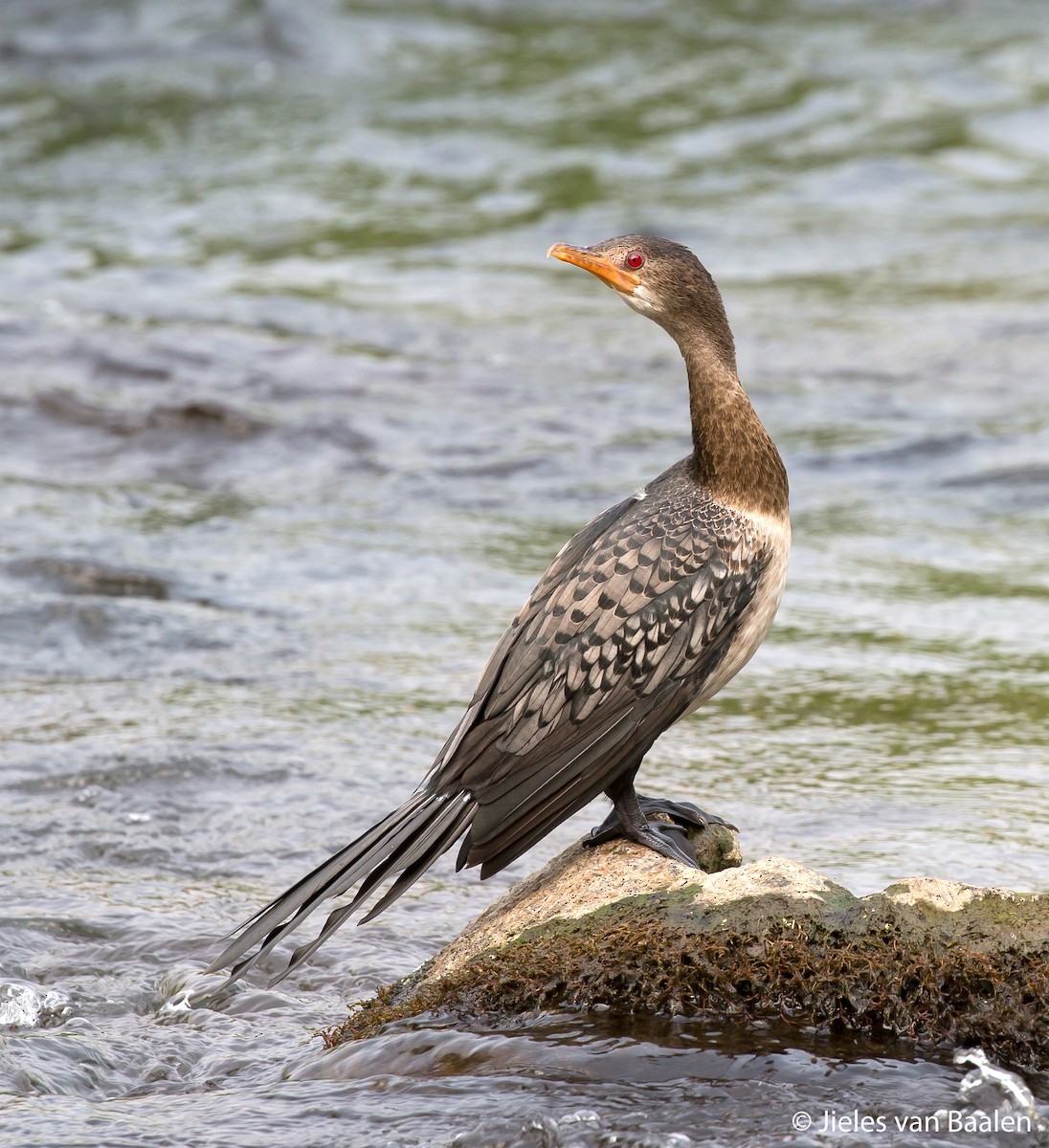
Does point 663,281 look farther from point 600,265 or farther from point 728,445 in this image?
point 728,445

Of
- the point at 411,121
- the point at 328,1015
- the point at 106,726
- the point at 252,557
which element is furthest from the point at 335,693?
the point at 411,121

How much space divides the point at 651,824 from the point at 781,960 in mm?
927

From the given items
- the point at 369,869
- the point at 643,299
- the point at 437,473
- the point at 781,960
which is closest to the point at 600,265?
the point at 643,299

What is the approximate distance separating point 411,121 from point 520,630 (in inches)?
636

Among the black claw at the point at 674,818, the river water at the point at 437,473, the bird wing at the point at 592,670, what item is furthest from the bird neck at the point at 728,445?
the river water at the point at 437,473

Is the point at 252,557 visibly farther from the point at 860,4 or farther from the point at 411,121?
the point at 860,4

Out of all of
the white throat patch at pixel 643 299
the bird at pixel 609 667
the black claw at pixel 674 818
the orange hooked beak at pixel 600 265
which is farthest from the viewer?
the white throat patch at pixel 643 299

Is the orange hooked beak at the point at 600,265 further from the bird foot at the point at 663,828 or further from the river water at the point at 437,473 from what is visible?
the river water at the point at 437,473

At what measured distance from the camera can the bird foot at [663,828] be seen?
16.9 feet

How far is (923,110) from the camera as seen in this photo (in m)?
20.4

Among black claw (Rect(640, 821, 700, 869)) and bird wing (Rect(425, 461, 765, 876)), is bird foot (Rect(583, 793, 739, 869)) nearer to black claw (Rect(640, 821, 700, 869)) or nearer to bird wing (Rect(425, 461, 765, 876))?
black claw (Rect(640, 821, 700, 869))

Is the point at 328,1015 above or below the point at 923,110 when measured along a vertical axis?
below

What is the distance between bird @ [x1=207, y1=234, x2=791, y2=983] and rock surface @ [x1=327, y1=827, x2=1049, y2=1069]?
13.2 inches

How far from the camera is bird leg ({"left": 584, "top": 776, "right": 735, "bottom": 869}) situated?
17.0 ft
